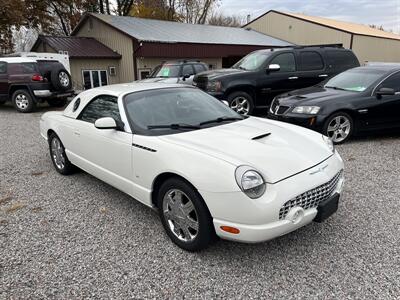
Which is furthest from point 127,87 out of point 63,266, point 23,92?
point 23,92

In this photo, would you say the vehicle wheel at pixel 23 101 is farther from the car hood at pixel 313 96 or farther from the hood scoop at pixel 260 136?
the hood scoop at pixel 260 136

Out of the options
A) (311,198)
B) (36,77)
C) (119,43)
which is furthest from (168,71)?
(119,43)

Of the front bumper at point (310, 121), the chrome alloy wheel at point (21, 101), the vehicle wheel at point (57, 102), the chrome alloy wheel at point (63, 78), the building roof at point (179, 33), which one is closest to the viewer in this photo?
the front bumper at point (310, 121)

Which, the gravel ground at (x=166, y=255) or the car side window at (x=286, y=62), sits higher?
the car side window at (x=286, y=62)

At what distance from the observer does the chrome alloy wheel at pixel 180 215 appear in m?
2.87

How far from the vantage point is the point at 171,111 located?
144 inches

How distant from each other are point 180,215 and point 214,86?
5.50m

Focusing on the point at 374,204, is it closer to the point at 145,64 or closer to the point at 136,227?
the point at 136,227

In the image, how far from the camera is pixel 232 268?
2.75m

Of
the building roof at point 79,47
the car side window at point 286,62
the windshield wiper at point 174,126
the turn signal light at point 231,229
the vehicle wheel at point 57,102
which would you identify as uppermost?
the building roof at point 79,47

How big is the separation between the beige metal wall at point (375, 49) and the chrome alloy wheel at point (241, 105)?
2422 centimetres

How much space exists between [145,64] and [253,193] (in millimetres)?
20506

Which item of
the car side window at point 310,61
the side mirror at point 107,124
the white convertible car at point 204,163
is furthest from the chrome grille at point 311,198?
the car side window at point 310,61

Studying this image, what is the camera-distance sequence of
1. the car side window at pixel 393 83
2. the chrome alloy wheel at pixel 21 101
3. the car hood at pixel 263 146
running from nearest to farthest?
1. the car hood at pixel 263 146
2. the car side window at pixel 393 83
3. the chrome alloy wheel at pixel 21 101
